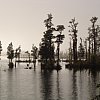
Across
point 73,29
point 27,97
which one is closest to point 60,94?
point 27,97

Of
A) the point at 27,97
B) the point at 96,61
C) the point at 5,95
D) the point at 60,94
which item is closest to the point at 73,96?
the point at 60,94

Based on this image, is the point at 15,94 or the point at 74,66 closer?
the point at 15,94

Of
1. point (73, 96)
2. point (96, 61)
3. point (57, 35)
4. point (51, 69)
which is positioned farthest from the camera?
point (57, 35)

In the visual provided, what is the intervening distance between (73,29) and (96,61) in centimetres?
1496

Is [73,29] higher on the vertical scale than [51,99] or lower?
higher

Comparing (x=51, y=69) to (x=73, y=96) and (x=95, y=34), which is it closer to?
(x=95, y=34)

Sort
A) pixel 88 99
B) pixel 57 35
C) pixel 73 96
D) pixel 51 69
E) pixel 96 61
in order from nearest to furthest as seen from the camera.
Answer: pixel 88 99
pixel 73 96
pixel 96 61
pixel 51 69
pixel 57 35

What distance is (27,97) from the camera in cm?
3622

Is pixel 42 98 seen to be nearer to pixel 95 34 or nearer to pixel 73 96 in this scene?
pixel 73 96

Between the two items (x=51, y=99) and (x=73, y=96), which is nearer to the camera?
(x=51, y=99)

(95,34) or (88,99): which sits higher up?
(95,34)

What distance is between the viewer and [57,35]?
97500 millimetres

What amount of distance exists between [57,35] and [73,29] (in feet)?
23.8

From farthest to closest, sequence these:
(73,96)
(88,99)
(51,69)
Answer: (51,69), (73,96), (88,99)
